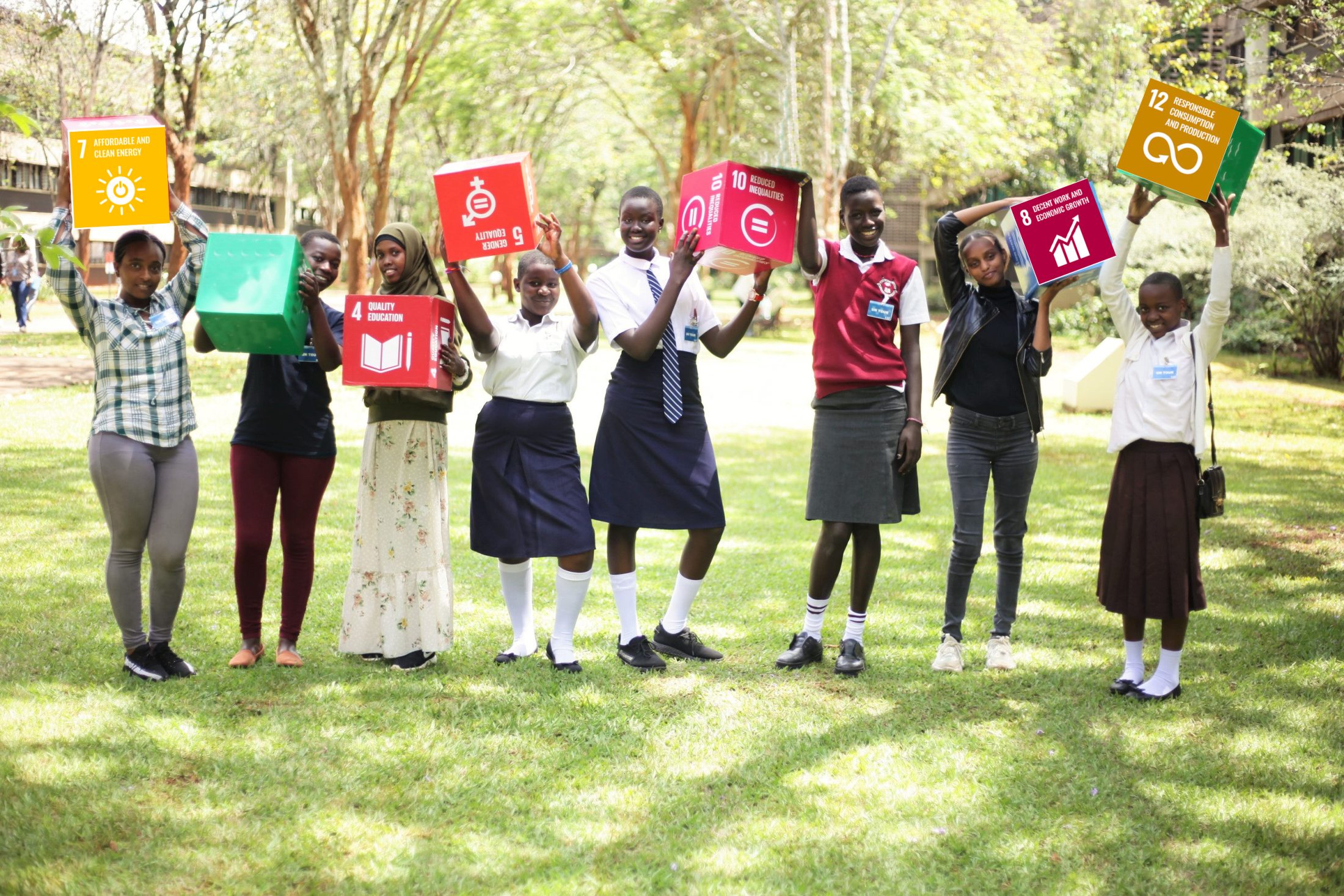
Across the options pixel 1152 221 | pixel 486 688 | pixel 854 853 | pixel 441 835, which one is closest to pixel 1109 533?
pixel 854 853

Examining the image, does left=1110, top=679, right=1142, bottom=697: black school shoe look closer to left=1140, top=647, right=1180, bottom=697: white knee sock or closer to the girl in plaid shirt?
left=1140, top=647, right=1180, bottom=697: white knee sock

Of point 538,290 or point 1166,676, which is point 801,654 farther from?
point 538,290

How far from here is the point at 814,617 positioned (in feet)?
18.1

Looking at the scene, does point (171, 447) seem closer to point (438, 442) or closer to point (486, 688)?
point (438, 442)

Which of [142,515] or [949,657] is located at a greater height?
[142,515]

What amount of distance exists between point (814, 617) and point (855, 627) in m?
0.19

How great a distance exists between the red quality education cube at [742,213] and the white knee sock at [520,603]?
1.60 meters

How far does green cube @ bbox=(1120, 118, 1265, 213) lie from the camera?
494cm

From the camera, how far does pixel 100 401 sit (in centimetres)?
483

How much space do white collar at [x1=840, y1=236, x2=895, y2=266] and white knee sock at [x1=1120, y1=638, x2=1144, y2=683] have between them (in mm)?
1942

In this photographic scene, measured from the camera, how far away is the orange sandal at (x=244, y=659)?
206 inches

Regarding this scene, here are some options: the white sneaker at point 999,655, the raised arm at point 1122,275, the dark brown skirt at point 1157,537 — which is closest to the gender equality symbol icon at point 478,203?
the raised arm at point 1122,275

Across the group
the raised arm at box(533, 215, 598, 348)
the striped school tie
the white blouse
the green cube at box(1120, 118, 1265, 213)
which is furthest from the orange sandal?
the green cube at box(1120, 118, 1265, 213)

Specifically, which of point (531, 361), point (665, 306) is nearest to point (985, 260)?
point (665, 306)
